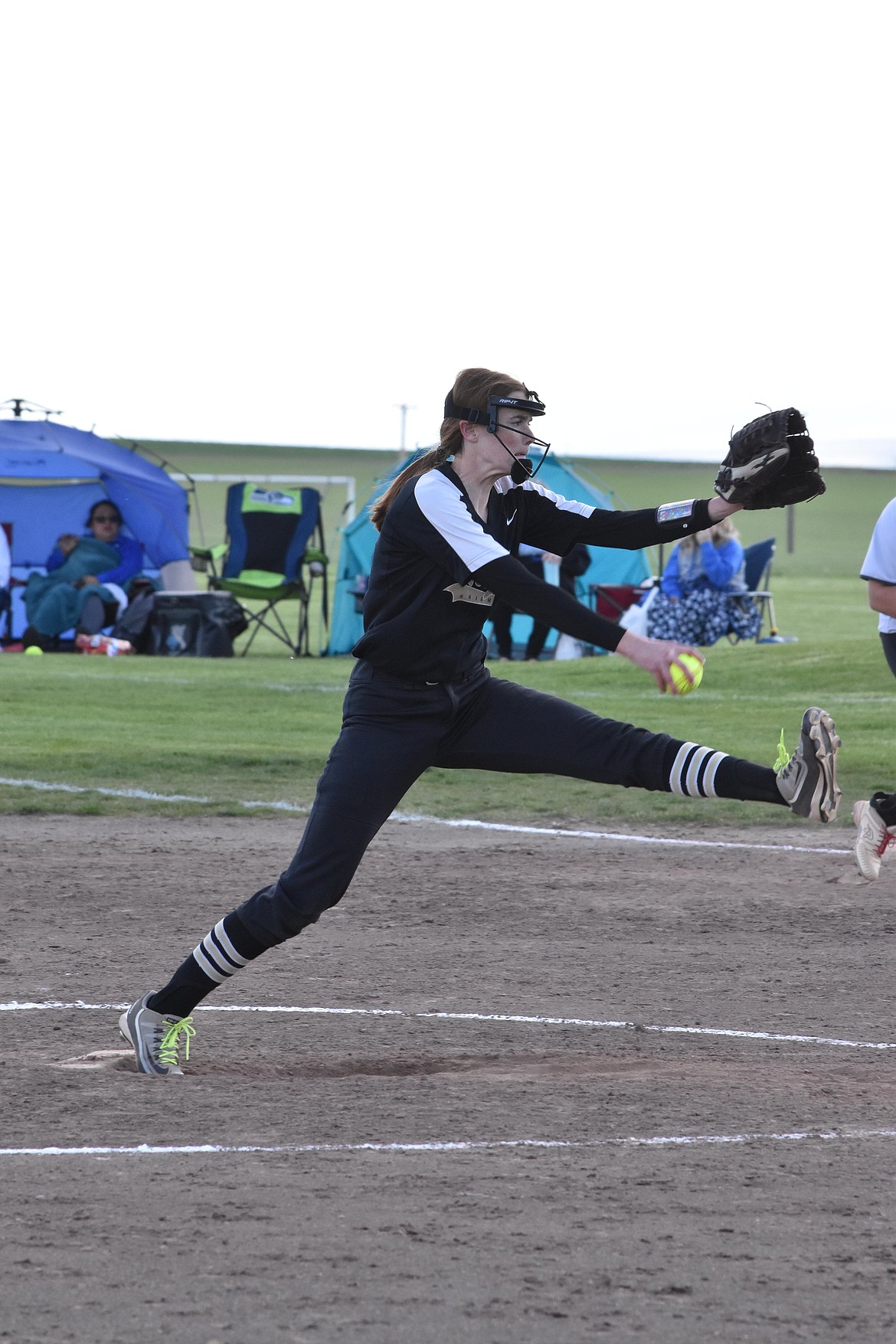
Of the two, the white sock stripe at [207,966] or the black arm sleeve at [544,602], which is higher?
the black arm sleeve at [544,602]

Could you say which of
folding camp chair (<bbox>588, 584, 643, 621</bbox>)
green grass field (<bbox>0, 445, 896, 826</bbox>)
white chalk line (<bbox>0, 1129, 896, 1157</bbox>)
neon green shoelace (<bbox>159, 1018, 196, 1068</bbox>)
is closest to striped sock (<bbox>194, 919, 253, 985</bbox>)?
neon green shoelace (<bbox>159, 1018, 196, 1068</bbox>)

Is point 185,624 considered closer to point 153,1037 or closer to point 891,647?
point 891,647

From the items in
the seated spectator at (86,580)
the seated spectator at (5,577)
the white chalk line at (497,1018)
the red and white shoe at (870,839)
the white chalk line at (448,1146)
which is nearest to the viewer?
the white chalk line at (448,1146)

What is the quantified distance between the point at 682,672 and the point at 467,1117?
4.40ft

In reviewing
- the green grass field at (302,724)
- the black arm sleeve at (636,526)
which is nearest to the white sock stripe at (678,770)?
the black arm sleeve at (636,526)

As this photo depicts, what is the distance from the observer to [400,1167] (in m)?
3.90

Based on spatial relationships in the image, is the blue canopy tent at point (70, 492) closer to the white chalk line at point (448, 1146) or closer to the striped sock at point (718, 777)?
the striped sock at point (718, 777)

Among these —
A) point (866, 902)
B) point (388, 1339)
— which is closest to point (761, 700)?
point (866, 902)

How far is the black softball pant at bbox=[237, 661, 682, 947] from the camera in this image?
184 inches

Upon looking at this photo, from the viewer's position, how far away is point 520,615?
20.2 m

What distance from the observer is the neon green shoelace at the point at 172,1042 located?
4.87 metres

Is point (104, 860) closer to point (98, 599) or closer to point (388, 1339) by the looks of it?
point (388, 1339)

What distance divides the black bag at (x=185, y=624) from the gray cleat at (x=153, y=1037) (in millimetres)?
14653

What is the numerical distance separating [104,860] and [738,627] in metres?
12.6
